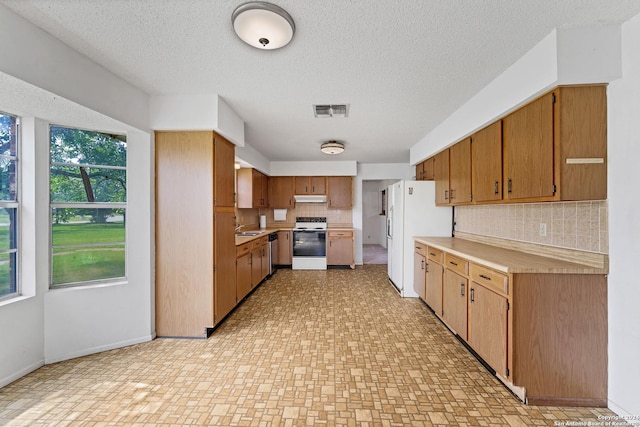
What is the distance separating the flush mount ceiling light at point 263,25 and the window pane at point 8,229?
227 centimetres

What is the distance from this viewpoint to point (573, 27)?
1.64 meters

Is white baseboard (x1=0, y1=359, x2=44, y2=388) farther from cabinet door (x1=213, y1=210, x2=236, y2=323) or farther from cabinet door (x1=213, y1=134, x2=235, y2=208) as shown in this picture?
cabinet door (x1=213, y1=134, x2=235, y2=208)

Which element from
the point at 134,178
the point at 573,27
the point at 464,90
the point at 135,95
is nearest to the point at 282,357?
the point at 134,178

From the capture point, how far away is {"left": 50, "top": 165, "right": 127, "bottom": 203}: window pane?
232cm

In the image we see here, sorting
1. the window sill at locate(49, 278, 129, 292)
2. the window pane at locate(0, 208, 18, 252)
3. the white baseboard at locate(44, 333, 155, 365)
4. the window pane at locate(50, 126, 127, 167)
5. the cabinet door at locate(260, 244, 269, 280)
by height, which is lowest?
the white baseboard at locate(44, 333, 155, 365)

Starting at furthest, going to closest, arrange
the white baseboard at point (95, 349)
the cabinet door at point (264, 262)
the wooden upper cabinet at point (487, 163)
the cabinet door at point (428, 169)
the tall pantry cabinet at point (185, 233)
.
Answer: the cabinet door at point (264, 262) → the cabinet door at point (428, 169) → the tall pantry cabinet at point (185, 233) → the wooden upper cabinet at point (487, 163) → the white baseboard at point (95, 349)

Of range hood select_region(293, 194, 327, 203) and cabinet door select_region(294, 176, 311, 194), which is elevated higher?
cabinet door select_region(294, 176, 311, 194)

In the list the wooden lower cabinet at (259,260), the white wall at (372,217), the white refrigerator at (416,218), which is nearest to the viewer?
the white refrigerator at (416,218)

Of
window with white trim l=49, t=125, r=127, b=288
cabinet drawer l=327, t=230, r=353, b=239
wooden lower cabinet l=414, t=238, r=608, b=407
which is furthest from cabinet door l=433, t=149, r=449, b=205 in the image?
window with white trim l=49, t=125, r=127, b=288

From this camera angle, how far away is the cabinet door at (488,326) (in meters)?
1.85

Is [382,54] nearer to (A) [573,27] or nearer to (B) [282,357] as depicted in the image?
(A) [573,27]

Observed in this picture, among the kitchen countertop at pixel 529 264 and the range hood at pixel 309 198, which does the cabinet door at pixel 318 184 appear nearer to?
the range hood at pixel 309 198

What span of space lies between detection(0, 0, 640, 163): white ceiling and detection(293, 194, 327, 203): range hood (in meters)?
3.23

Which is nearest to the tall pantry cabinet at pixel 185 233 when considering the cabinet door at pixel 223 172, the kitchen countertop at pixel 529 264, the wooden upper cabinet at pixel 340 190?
the cabinet door at pixel 223 172
